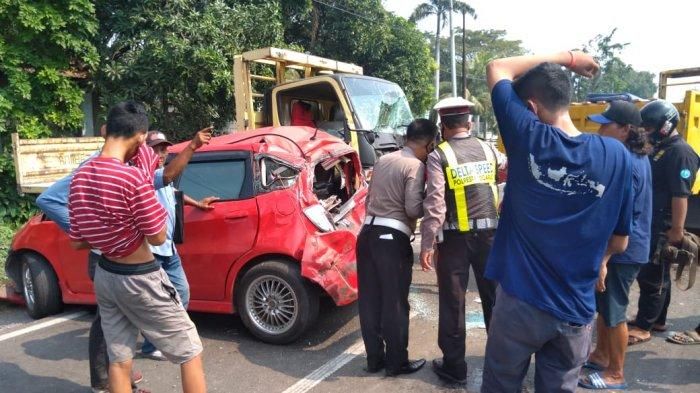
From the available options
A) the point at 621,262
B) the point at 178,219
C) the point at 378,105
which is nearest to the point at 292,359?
the point at 178,219

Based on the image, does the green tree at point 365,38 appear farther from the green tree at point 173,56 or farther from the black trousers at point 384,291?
the black trousers at point 384,291

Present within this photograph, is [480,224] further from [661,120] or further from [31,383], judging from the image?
[31,383]

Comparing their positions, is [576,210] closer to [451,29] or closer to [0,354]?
[0,354]

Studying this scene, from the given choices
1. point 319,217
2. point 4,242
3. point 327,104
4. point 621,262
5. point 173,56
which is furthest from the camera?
point 173,56

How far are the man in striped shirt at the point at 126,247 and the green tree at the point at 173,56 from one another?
8494mm

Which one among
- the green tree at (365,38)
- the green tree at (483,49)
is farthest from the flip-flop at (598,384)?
Result: the green tree at (483,49)

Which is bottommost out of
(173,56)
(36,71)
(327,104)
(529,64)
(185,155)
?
(185,155)

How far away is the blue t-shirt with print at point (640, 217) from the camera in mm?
3715

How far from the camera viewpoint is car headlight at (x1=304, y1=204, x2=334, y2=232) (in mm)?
4520

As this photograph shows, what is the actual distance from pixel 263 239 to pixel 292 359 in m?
0.97

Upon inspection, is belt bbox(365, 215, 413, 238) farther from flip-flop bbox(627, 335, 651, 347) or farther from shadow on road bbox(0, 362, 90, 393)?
shadow on road bbox(0, 362, 90, 393)

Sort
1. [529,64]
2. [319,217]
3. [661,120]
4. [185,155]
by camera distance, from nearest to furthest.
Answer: [529,64] → [185,155] → [661,120] → [319,217]

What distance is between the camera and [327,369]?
417cm

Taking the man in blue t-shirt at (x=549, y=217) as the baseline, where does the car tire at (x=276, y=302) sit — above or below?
below
